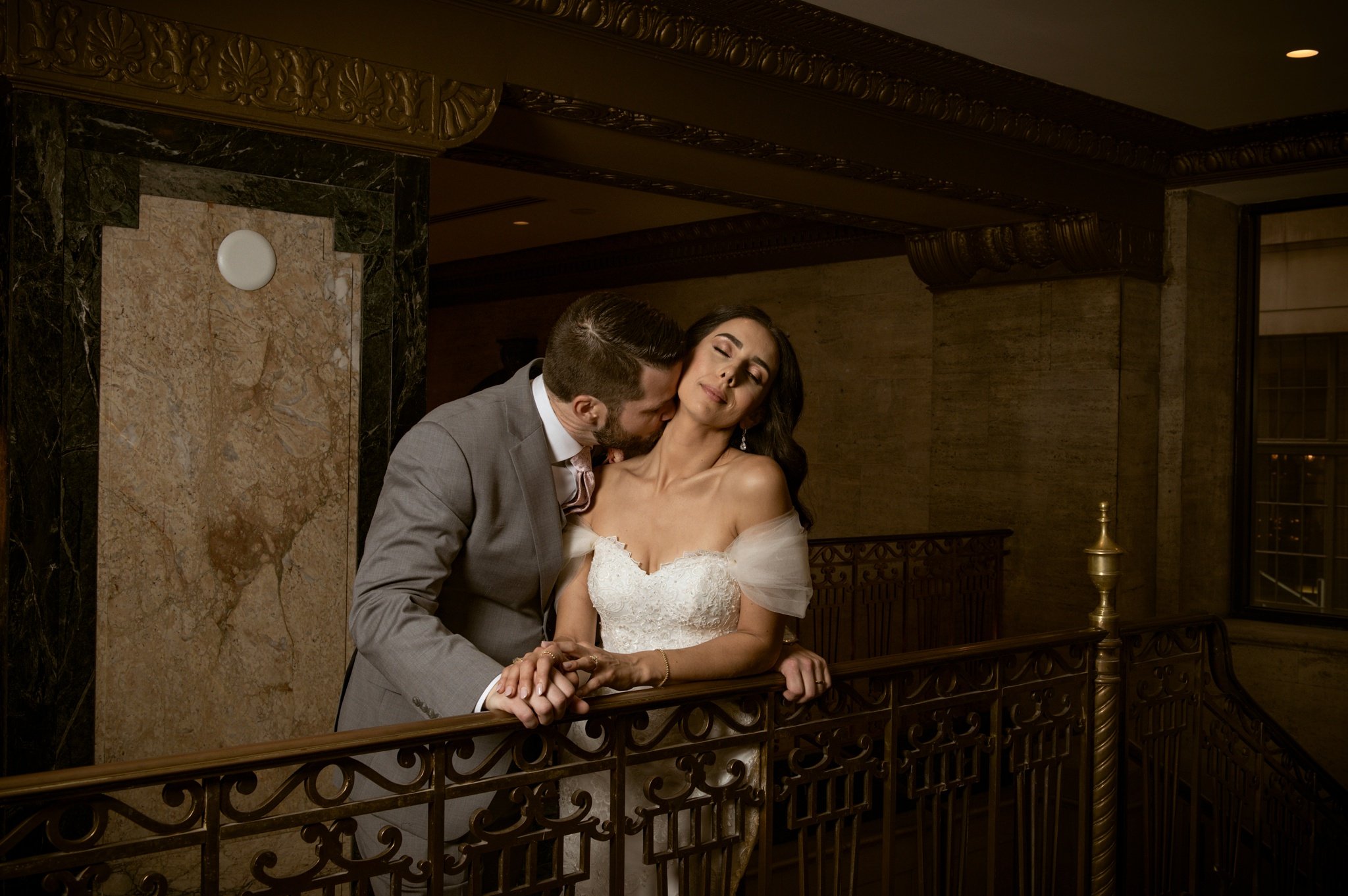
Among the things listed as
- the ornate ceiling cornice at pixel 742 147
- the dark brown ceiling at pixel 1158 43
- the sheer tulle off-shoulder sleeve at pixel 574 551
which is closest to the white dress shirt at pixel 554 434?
the sheer tulle off-shoulder sleeve at pixel 574 551

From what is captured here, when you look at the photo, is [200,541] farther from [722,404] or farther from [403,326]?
[722,404]

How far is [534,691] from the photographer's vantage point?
1946 millimetres

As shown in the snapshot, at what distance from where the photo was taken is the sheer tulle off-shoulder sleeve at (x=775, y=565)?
8.29ft

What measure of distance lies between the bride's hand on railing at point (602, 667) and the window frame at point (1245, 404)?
7101mm

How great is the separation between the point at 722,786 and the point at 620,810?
0.30 m

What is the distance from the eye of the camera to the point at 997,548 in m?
7.69

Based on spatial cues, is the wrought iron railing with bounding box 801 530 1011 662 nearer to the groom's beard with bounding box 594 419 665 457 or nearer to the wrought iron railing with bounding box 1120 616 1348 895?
the wrought iron railing with bounding box 1120 616 1348 895

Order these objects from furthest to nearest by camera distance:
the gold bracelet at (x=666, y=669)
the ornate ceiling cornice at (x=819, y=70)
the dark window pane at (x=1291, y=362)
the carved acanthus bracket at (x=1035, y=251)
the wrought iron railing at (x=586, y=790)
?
1. the dark window pane at (x=1291, y=362)
2. the carved acanthus bracket at (x=1035, y=251)
3. the ornate ceiling cornice at (x=819, y=70)
4. the gold bracelet at (x=666, y=669)
5. the wrought iron railing at (x=586, y=790)

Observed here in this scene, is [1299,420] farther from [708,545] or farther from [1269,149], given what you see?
[708,545]

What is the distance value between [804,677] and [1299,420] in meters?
6.84

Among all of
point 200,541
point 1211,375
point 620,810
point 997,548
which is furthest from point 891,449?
point 620,810

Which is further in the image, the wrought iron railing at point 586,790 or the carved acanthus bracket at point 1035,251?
the carved acanthus bracket at point 1035,251

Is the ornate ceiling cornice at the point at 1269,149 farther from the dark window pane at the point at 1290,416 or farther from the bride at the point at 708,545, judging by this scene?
the bride at the point at 708,545

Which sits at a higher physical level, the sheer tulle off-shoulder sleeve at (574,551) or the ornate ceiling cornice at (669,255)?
the ornate ceiling cornice at (669,255)
